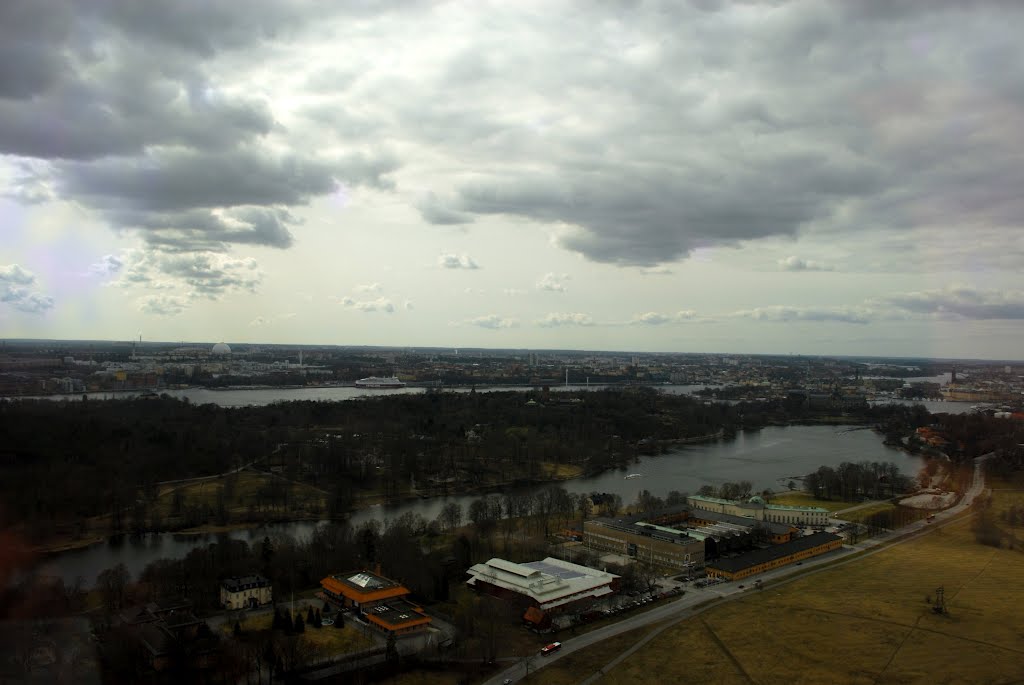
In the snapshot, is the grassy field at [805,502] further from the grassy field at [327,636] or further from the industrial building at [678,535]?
the grassy field at [327,636]

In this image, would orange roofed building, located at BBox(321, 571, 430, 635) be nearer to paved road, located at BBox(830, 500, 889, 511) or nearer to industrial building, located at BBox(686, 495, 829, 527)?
industrial building, located at BBox(686, 495, 829, 527)

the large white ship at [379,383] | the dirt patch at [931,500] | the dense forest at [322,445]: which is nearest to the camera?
the dense forest at [322,445]

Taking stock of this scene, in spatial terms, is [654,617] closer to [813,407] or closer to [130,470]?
[130,470]


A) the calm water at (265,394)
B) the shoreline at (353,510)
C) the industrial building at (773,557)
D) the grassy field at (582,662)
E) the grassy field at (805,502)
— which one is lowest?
the shoreline at (353,510)

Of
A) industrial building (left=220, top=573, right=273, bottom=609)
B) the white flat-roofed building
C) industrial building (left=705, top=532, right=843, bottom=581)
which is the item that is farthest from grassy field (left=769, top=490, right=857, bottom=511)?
industrial building (left=220, top=573, right=273, bottom=609)

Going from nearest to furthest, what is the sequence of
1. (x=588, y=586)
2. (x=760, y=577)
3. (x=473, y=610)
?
(x=473, y=610)
(x=588, y=586)
(x=760, y=577)

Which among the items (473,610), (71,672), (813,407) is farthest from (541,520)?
(813,407)

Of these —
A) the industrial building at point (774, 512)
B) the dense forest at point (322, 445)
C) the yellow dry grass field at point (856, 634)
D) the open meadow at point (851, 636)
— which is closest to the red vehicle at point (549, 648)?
the open meadow at point (851, 636)
